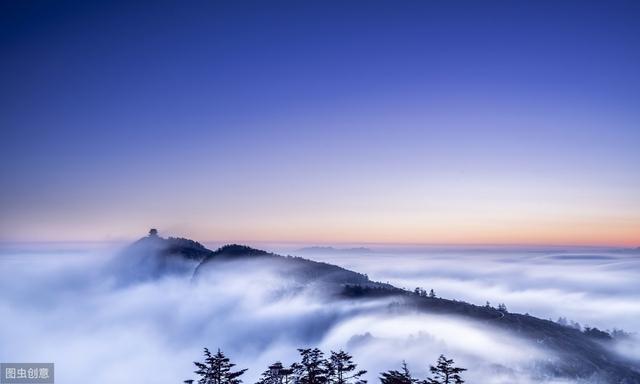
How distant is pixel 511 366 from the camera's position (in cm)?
19838

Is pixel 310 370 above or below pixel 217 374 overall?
below

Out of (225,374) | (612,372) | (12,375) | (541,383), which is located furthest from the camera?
(612,372)

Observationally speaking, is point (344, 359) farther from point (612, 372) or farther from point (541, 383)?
point (612, 372)

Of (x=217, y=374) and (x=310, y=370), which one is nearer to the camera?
(x=217, y=374)

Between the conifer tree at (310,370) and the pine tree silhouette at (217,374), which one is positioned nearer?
the pine tree silhouette at (217,374)

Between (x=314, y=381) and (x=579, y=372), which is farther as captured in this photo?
(x=579, y=372)

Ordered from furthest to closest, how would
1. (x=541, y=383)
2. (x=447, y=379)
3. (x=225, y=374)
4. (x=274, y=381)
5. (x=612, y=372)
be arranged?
(x=612, y=372)
(x=541, y=383)
(x=274, y=381)
(x=225, y=374)
(x=447, y=379)

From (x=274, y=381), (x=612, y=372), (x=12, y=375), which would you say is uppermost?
(x=274, y=381)

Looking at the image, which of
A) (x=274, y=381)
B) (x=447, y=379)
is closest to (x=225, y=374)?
(x=274, y=381)

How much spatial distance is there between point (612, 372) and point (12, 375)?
247 meters

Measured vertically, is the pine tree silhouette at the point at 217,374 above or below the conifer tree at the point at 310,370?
above

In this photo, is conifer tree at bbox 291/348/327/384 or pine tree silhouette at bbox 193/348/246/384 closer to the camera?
pine tree silhouette at bbox 193/348/246/384

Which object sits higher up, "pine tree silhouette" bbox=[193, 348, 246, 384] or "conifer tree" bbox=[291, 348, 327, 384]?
"pine tree silhouette" bbox=[193, 348, 246, 384]

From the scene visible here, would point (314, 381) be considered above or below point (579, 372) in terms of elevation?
above
